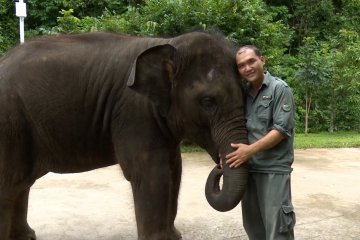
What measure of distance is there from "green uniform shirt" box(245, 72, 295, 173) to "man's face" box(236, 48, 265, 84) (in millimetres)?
120

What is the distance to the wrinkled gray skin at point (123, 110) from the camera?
2674 mm

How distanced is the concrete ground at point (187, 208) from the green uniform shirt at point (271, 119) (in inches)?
52.4

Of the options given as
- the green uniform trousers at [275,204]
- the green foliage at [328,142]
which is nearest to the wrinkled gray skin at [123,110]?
the green uniform trousers at [275,204]

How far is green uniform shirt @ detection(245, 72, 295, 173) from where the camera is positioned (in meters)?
2.75

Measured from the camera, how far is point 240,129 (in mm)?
2674

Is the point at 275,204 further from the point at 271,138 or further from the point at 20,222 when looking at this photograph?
the point at 20,222

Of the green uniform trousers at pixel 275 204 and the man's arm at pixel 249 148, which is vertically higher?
the man's arm at pixel 249 148

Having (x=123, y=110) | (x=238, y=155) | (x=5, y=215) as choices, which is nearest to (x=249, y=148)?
(x=238, y=155)

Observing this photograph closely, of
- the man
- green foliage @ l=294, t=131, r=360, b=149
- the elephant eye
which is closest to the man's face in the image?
the man

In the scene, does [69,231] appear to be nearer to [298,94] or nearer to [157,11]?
[157,11]

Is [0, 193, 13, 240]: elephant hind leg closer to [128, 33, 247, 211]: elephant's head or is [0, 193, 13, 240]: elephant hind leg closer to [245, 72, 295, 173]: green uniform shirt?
[128, 33, 247, 211]: elephant's head

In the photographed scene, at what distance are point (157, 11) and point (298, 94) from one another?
170 inches

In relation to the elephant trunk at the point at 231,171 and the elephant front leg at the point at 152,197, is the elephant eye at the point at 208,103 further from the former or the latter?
the elephant front leg at the point at 152,197

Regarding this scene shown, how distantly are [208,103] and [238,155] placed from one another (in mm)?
309
